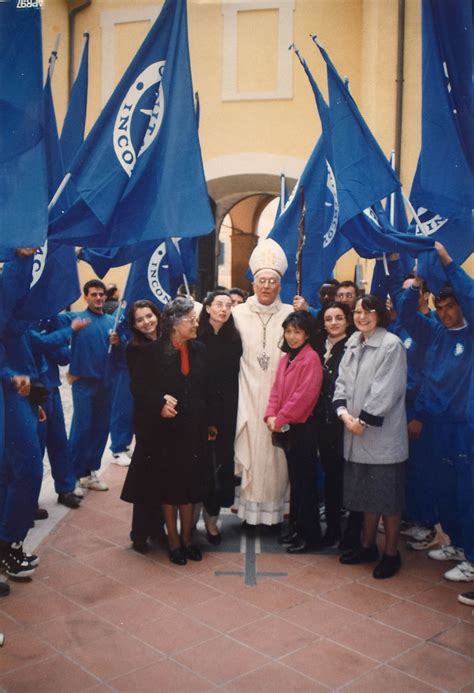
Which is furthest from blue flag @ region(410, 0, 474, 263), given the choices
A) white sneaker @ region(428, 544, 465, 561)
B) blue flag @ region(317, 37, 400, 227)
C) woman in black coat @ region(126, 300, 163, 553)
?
white sneaker @ region(428, 544, 465, 561)

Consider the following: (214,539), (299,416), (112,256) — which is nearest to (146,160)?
(112,256)

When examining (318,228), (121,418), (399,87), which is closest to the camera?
(318,228)

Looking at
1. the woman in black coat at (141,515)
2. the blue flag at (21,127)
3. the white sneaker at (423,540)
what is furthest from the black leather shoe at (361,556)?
the blue flag at (21,127)

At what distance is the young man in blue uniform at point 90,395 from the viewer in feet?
21.0

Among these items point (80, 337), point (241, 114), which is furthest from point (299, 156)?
point (80, 337)

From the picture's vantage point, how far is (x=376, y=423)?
4.52m

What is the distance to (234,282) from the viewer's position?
22266 millimetres

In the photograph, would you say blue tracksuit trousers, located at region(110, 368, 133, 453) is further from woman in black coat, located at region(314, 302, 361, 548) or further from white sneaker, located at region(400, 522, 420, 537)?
white sneaker, located at region(400, 522, 420, 537)

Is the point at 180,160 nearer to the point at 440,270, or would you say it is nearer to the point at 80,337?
the point at 440,270

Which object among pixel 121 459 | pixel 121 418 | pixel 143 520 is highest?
pixel 121 418

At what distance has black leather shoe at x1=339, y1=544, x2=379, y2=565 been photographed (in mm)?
4867

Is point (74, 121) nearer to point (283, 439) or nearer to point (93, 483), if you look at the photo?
point (283, 439)

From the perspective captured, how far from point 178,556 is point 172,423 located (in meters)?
0.89

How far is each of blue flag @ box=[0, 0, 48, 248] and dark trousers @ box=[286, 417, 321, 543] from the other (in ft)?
7.87
